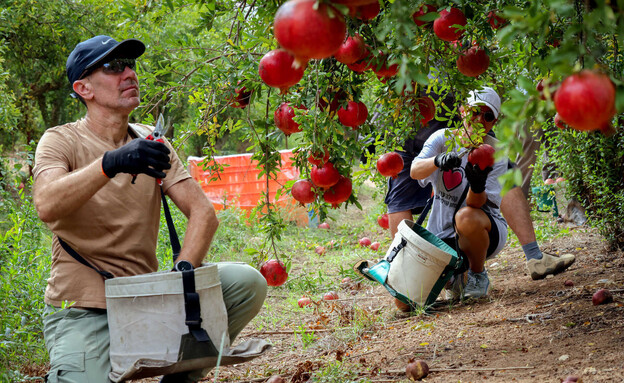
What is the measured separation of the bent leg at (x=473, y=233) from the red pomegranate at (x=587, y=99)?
2621 mm

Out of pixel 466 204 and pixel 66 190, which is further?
pixel 466 204

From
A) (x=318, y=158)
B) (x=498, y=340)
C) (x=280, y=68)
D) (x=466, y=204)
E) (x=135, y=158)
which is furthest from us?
(x=466, y=204)

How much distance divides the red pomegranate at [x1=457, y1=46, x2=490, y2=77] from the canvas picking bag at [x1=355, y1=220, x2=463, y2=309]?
4.48 ft

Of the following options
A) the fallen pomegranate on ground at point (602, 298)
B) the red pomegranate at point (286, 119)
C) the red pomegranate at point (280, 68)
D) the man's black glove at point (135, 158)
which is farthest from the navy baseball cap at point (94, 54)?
the fallen pomegranate on ground at point (602, 298)

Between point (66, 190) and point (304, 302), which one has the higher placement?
point (66, 190)

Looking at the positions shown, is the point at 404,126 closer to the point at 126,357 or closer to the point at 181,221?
the point at 126,357

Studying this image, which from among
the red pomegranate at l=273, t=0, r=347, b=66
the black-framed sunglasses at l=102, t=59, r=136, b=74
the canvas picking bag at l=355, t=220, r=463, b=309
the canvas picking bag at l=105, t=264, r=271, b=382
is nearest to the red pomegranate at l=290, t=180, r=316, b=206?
the canvas picking bag at l=105, t=264, r=271, b=382

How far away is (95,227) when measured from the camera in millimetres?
2436

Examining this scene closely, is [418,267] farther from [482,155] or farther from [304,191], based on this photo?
[304,191]

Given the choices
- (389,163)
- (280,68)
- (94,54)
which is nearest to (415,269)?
(389,163)

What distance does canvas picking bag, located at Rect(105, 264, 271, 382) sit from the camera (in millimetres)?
2115

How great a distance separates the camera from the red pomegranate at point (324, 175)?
8.17 feet

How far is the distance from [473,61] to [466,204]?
1619 mm

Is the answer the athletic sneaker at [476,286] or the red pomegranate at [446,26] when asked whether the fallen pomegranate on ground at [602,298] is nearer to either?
the athletic sneaker at [476,286]
